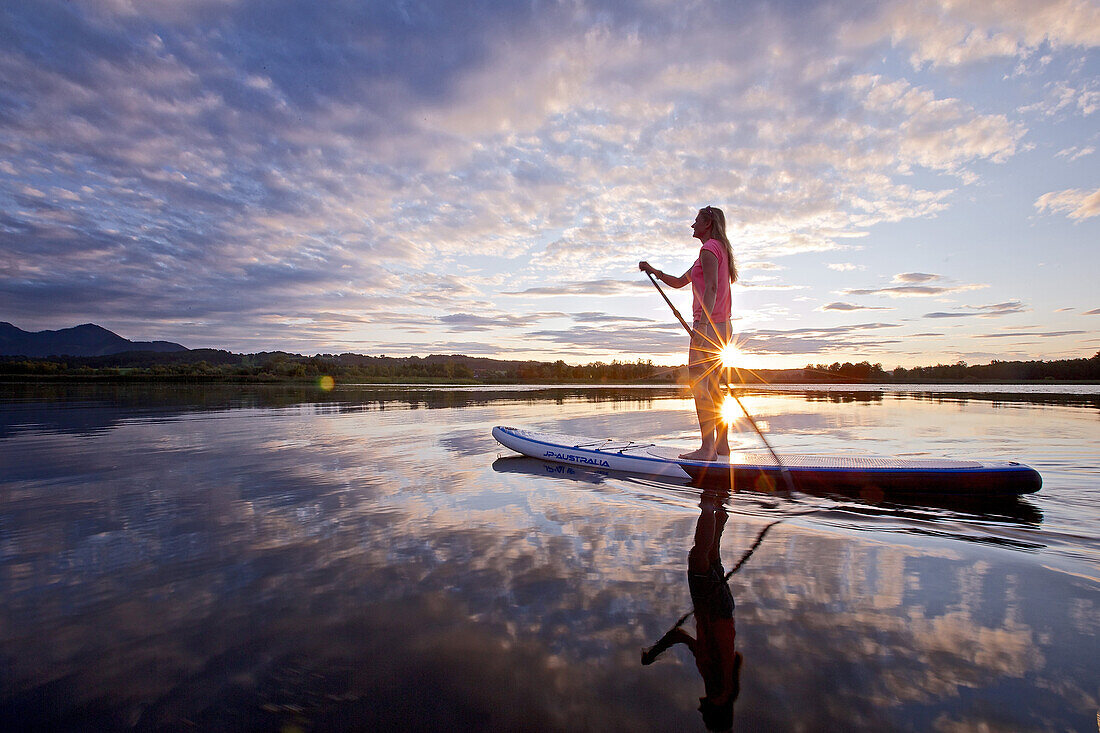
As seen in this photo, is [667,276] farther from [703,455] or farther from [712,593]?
[712,593]

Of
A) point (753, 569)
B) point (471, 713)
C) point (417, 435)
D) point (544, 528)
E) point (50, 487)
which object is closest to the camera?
point (471, 713)

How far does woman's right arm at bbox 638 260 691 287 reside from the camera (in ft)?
26.3

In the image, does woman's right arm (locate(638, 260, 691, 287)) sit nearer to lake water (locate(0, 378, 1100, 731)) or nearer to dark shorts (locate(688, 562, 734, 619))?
lake water (locate(0, 378, 1100, 731))

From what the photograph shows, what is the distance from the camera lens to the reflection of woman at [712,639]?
2.41 meters

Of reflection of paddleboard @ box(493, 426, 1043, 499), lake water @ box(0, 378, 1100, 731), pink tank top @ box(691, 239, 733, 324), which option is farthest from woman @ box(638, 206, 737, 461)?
lake water @ box(0, 378, 1100, 731)

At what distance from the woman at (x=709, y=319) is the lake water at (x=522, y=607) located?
1159 mm

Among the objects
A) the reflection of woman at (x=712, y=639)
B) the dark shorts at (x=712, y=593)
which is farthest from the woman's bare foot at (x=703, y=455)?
the dark shorts at (x=712, y=593)

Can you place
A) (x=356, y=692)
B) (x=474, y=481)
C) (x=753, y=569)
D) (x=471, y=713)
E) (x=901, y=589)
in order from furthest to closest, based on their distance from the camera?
1. (x=474, y=481)
2. (x=753, y=569)
3. (x=901, y=589)
4. (x=356, y=692)
5. (x=471, y=713)

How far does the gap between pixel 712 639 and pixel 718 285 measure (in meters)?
5.68

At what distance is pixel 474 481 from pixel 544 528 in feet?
8.95

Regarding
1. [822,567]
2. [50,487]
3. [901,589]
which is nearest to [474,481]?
[822,567]

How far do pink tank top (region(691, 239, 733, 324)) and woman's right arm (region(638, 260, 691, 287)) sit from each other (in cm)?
32

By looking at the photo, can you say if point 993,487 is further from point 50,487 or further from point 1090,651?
point 50,487

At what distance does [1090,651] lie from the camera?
111 inches
